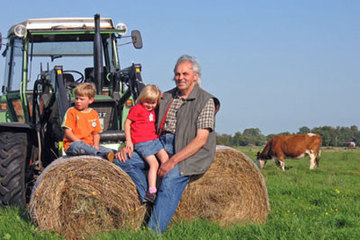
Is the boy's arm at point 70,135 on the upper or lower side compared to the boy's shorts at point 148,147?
upper

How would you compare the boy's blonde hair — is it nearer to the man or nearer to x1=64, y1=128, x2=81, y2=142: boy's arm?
x1=64, y1=128, x2=81, y2=142: boy's arm

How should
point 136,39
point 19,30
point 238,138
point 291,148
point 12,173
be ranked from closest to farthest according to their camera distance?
1. point 12,173
2. point 19,30
3. point 136,39
4. point 291,148
5. point 238,138

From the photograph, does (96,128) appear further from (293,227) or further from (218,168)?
(293,227)

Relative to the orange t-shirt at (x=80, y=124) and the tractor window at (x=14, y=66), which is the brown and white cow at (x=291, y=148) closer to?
the tractor window at (x=14, y=66)

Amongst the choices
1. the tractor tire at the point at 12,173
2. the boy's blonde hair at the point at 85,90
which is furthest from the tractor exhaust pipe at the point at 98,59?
the boy's blonde hair at the point at 85,90

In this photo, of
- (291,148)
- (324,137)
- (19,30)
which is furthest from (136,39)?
(324,137)

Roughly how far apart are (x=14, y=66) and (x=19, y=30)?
3.19ft

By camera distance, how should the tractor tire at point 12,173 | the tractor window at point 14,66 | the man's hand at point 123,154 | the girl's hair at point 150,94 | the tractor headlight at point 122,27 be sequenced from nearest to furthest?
1. the man's hand at point 123,154
2. the girl's hair at point 150,94
3. the tractor tire at point 12,173
4. the tractor window at point 14,66
5. the tractor headlight at point 122,27

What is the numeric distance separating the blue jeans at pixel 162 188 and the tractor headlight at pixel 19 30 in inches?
128

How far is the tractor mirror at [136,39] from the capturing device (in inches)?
307

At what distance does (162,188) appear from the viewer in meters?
4.89

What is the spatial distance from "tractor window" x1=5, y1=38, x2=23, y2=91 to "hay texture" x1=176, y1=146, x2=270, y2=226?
3.76 m

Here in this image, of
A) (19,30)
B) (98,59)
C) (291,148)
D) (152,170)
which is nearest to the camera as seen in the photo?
(152,170)

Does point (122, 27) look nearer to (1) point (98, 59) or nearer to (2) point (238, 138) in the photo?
(1) point (98, 59)
